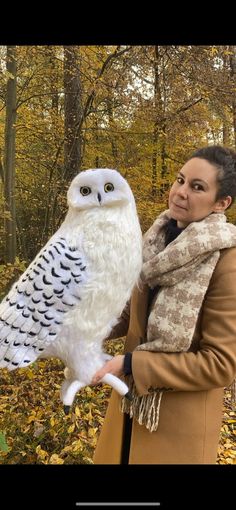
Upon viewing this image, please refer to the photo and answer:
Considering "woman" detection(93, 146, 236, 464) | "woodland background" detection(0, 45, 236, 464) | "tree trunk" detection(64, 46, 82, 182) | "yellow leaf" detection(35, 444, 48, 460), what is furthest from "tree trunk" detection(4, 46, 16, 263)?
"woman" detection(93, 146, 236, 464)

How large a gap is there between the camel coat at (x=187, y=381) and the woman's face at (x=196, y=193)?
0.40ft

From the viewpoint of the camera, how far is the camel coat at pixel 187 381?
101cm

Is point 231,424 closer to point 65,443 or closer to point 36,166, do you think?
point 65,443

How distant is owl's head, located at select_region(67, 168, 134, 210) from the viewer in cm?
87

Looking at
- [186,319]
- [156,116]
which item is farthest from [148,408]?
[156,116]

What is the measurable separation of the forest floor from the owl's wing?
4.42 feet

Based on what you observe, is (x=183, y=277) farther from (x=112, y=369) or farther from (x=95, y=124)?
(x=95, y=124)

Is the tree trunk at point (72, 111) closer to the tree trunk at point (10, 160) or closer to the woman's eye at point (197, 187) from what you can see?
the tree trunk at point (10, 160)

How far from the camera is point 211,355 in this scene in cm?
101

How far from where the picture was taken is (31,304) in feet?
2.91

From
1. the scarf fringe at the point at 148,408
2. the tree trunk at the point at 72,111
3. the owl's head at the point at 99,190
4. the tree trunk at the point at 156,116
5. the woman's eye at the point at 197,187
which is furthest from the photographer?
the tree trunk at the point at 156,116

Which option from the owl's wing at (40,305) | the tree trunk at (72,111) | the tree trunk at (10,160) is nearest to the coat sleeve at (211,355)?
the owl's wing at (40,305)

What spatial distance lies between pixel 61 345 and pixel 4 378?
76.5 inches
